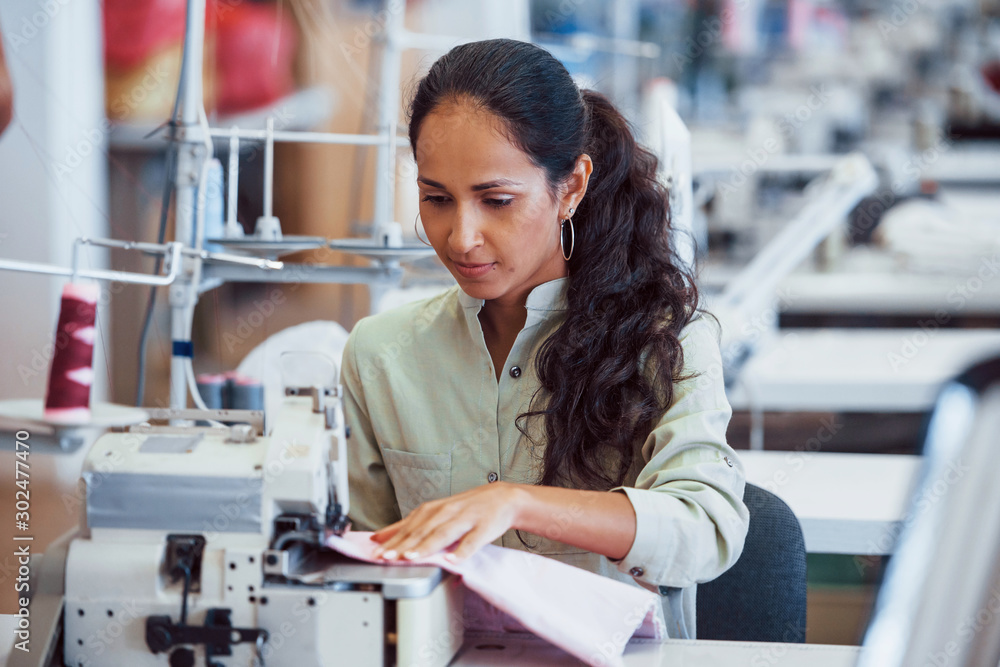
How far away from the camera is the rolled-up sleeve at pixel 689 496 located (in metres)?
0.92

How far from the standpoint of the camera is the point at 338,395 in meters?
0.86

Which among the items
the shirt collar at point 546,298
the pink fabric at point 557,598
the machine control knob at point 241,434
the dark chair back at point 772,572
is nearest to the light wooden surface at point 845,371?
A: the dark chair back at point 772,572

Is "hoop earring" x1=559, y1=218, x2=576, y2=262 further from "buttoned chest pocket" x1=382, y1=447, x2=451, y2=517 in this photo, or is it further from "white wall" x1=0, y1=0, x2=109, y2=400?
"white wall" x1=0, y1=0, x2=109, y2=400

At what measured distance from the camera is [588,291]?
1141mm

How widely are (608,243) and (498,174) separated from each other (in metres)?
0.21

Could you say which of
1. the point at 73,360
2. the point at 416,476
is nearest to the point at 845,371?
the point at 416,476

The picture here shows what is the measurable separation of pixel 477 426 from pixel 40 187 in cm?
86

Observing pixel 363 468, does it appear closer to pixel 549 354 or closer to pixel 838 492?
pixel 549 354

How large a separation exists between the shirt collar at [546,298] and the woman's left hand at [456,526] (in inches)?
13.1

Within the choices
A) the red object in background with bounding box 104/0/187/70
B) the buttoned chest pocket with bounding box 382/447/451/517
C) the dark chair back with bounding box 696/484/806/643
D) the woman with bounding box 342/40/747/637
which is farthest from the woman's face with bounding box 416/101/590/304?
the red object in background with bounding box 104/0/187/70

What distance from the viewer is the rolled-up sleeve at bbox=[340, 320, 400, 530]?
1.20 m

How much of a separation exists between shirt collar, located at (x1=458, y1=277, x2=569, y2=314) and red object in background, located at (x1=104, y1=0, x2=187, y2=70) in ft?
3.26

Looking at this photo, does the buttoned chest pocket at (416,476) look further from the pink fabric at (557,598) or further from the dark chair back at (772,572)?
the dark chair back at (772,572)

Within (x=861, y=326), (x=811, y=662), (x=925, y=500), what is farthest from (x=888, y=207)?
(x=925, y=500)
